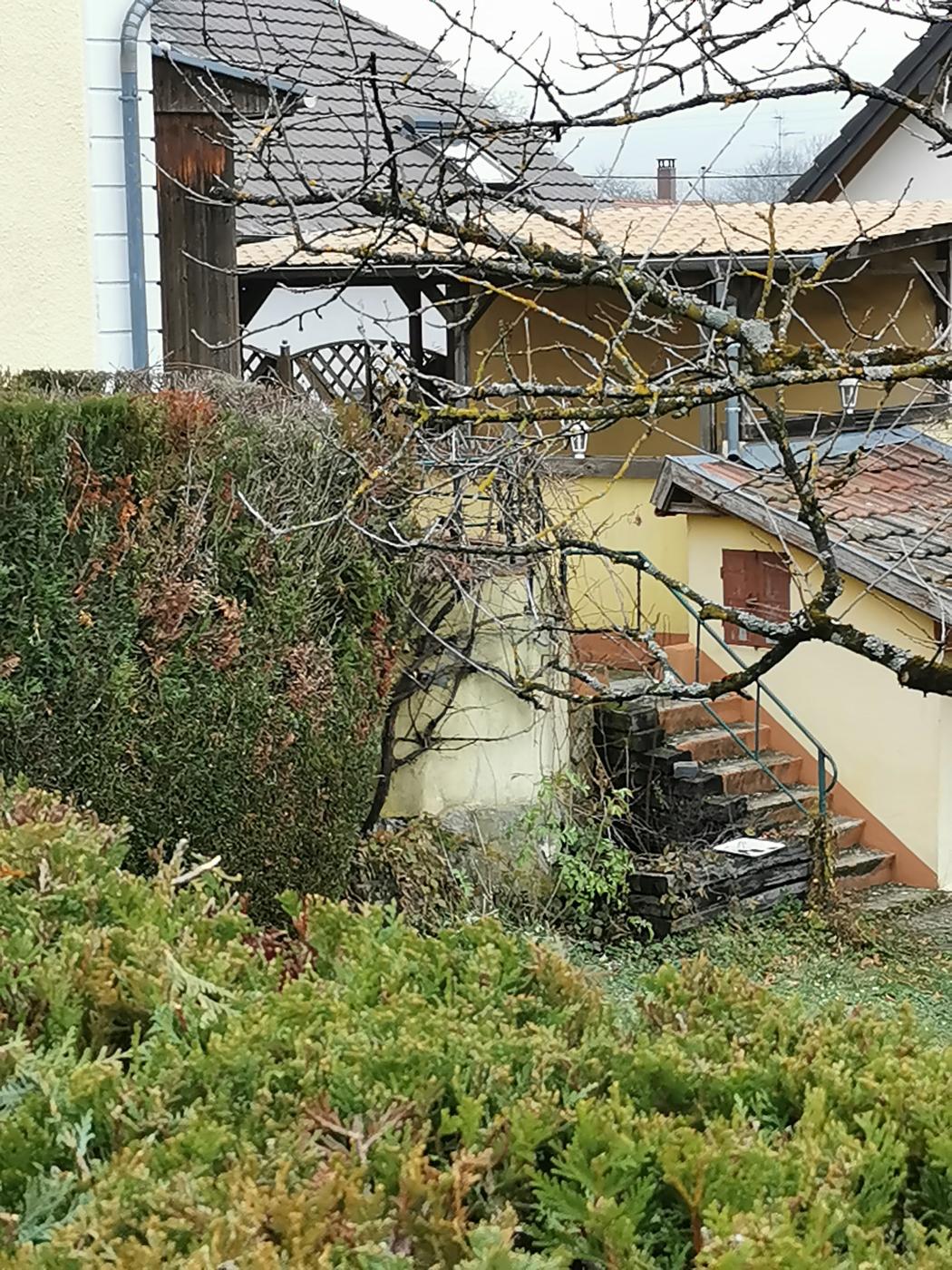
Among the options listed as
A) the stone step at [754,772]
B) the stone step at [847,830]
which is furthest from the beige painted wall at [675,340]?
the stone step at [847,830]

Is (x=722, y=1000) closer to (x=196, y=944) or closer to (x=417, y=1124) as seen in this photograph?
(x=417, y=1124)

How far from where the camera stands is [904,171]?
18609 mm

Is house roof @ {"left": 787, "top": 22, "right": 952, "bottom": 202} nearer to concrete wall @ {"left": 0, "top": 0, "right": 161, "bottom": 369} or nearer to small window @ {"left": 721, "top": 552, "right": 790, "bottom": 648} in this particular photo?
small window @ {"left": 721, "top": 552, "right": 790, "bottom": 648}

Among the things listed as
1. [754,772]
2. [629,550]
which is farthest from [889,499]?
[754,772]

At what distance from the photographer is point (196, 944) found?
2.84 m

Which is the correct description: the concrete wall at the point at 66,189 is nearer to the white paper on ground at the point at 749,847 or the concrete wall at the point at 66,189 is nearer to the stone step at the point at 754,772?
the white paper on ground at the point at 749,847

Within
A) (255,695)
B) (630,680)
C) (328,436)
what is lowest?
(630,680)

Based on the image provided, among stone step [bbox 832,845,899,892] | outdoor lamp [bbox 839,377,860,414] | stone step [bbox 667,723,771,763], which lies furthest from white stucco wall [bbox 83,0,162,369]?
stone step [bbox 832,845,899,892]

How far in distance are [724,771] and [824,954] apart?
2.06m

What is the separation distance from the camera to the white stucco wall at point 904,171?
18297 mm

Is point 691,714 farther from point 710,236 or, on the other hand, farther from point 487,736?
point 710,236

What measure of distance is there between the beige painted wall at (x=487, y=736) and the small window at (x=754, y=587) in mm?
3581

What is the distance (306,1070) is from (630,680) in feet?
30.7

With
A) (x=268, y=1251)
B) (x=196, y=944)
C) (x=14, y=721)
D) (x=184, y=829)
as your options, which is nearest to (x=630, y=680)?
(x=184, y=829)
